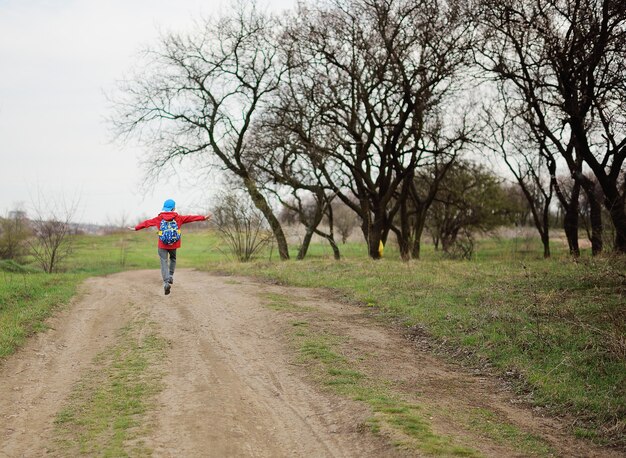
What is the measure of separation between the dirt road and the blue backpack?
1544 millimetres

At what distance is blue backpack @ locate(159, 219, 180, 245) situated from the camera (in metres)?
13.0

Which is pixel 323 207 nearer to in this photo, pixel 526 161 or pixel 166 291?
pixel 526 161

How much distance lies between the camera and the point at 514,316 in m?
10.1

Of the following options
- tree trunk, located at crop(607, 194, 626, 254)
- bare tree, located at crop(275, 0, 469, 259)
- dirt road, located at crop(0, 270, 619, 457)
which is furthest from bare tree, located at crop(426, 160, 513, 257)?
dirt road, located at crop(0, 270, 619, 457)

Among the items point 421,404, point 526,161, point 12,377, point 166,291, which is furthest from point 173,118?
point 421,404

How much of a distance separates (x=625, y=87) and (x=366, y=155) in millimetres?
13292

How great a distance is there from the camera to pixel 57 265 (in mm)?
26203

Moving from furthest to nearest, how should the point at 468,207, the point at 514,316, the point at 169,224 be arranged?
the point at 468,207 → the point at 169,224 → the point at 514,316

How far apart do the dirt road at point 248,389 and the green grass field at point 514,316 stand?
0.46 meters

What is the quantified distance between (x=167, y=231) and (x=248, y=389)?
668 cm

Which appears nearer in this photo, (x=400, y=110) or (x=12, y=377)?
(x=12, y=377)

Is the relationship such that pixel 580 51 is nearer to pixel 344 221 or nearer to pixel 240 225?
→ pixel 240 225

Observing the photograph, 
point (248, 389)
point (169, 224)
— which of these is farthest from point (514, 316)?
Result: point (169, 224)

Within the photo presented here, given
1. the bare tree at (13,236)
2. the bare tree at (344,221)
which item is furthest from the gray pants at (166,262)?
the bare tree at (344,221)
